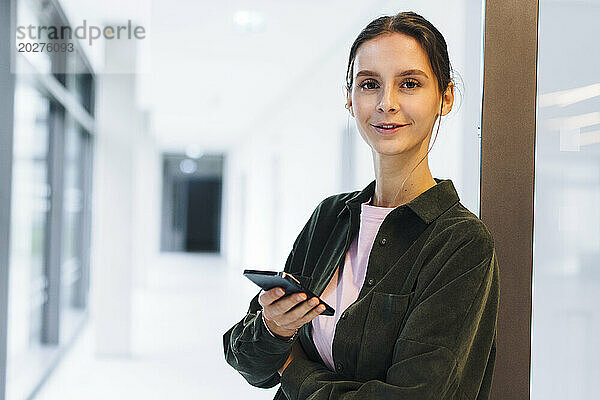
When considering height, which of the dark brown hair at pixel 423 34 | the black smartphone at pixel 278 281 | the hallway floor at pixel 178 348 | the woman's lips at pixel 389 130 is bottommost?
the hallway floor at pixel 178 348

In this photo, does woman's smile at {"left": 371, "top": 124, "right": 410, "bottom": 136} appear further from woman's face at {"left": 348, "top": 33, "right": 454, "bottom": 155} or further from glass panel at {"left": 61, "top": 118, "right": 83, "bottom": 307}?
glass panel at {"left": 61, "top": 118, "right": 83, "bottom": 307}

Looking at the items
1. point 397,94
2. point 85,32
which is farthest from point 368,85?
point 85,32

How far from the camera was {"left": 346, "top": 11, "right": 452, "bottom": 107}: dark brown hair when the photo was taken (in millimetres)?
1101

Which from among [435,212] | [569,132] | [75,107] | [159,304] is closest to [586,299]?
[569,132]

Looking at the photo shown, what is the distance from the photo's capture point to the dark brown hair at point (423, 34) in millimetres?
1101

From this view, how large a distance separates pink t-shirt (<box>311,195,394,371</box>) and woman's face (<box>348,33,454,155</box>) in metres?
0.14

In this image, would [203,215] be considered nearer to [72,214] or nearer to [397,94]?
[397,94]

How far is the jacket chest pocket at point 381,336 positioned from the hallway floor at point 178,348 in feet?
2.56

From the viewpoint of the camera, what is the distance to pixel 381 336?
3.40 feet

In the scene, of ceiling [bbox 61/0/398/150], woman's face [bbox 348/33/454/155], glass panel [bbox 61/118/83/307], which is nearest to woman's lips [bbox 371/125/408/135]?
woman's face [bbox 348/33/454/155]

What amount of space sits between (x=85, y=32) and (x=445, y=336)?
54.4 inches

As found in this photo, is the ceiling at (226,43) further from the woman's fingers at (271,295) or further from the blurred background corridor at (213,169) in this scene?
the woman's fingers at (271,295)

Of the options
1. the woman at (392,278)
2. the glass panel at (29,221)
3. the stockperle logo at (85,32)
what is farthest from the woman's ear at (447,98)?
the glass panel at (29,221)

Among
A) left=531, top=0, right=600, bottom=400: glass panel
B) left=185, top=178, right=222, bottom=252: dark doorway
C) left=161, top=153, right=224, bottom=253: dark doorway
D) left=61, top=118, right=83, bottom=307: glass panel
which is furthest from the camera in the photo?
left=61, top=118, right=83, bottom=307: glass panel
